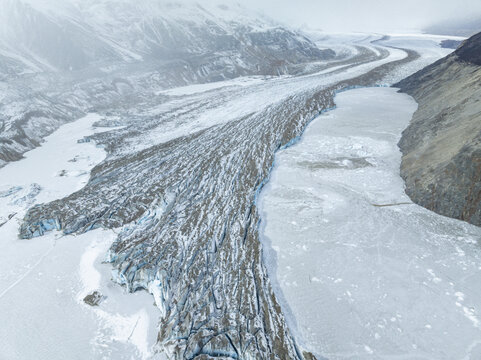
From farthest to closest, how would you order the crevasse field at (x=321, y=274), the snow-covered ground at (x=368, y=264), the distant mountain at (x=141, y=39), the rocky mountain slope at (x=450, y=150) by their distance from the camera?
the distant mountain at (x=141, y=39), the rocky mountain slope at (x=450, y=150), the crevasse field at (x=321, y=274), the snow-covered ground at (x=368, y=264)

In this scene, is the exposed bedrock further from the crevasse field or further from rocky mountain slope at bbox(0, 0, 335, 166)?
rocky mountain slope at bbox(0, 0, 335, 166)

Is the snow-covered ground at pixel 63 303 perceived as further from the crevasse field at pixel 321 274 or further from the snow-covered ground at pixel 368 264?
the snow-covered ground at pixel 368 264

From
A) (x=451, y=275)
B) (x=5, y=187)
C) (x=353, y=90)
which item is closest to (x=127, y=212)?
(x=5, y=187)

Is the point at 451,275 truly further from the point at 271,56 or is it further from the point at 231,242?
the point at 271,56

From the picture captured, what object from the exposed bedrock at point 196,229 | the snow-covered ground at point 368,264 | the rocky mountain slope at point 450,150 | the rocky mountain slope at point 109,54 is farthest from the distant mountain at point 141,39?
the snow-covered ground at point 368,264

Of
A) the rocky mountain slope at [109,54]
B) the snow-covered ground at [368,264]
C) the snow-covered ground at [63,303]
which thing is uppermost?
the rocky mountain slope at [109,54]

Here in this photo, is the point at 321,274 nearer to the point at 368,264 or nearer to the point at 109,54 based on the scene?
the point at 368,264

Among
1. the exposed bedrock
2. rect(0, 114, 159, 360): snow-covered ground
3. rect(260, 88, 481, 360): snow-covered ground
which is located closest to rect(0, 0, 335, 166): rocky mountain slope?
the exposed bedrock
